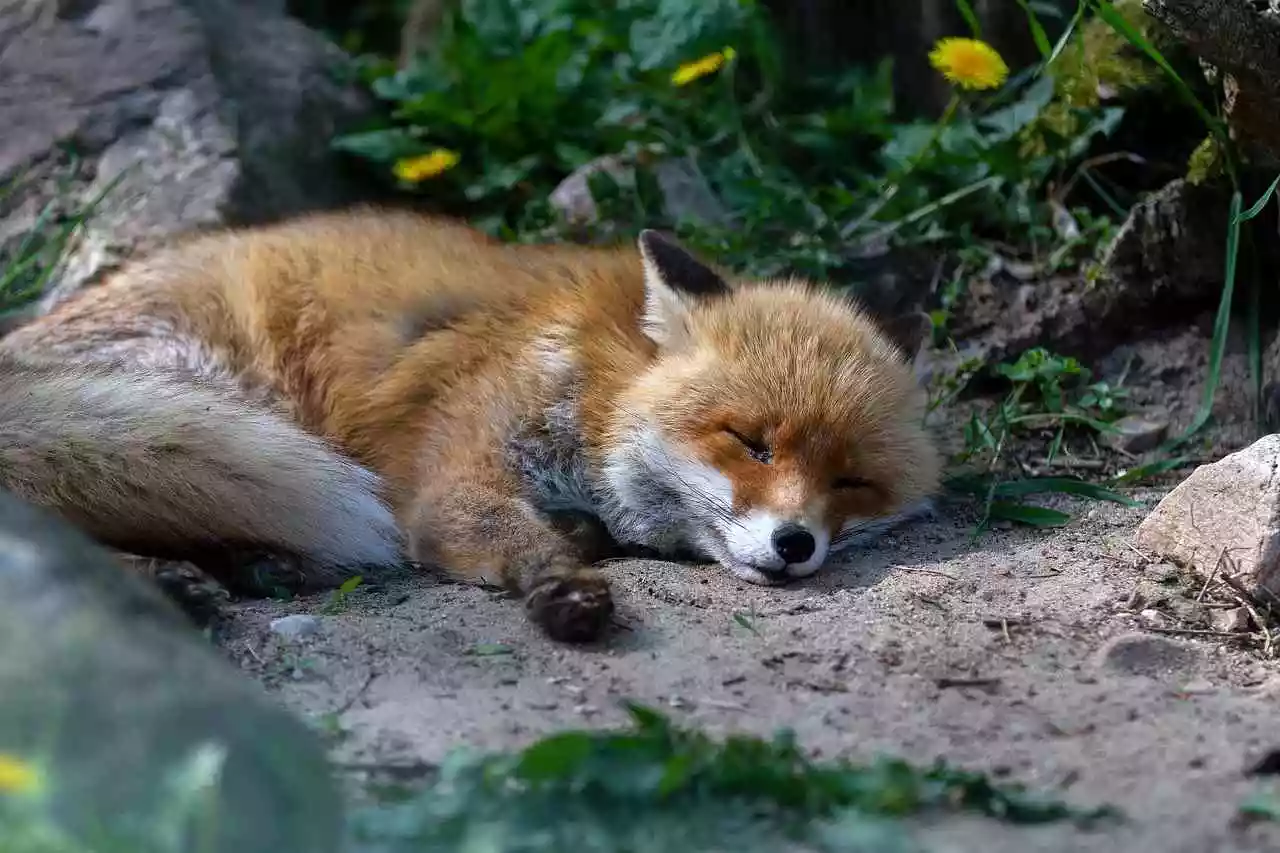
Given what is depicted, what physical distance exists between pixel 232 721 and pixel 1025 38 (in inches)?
183

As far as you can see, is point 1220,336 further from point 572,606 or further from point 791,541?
point 572,606

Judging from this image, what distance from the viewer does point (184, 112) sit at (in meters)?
4.98

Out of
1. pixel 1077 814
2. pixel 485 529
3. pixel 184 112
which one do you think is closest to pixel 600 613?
pixel 485 529

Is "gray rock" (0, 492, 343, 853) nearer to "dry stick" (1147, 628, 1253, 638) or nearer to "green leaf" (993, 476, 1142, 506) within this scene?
"dry stick" (1147, 628, 1253, 638)

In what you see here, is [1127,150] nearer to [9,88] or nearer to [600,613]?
[600,613]

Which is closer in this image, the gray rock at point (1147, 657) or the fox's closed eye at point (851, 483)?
the gray rock at point (1147, 657)

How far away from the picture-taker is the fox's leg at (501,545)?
2.76 meters

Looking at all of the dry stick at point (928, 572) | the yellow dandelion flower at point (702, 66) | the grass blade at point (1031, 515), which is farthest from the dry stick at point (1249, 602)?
the yellow dandelion flower at point (702, 66)

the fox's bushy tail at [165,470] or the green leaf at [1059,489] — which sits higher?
the green leaf at [1059,489]

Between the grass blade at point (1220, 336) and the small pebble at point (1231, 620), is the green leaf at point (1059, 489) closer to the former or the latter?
the grass blade at point (1220, 336)

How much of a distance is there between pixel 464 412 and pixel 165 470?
2.68 ft

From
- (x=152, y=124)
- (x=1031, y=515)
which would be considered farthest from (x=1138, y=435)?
(x=152, y=124)

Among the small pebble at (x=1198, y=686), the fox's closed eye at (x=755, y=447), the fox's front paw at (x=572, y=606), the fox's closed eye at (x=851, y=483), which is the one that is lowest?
the fox's front paw at (x=572, y=606)

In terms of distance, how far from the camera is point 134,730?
58.8 inches
